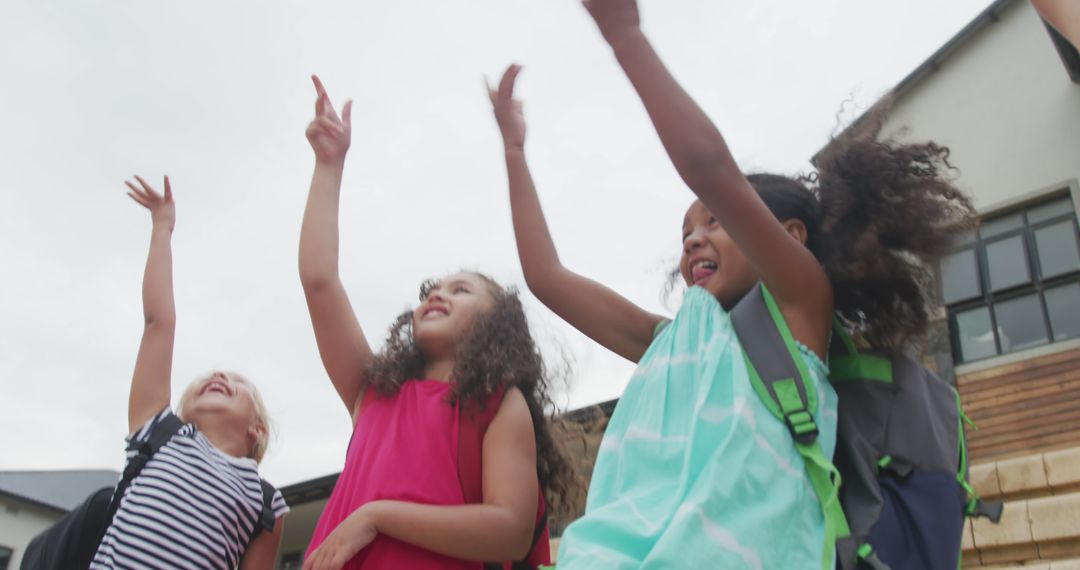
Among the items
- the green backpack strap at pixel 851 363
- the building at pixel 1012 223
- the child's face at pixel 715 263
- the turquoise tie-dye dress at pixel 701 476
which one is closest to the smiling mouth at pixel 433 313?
the child's face at pixel 715 263

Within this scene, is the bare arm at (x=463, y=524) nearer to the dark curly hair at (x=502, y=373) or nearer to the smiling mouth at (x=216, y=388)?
the dark curly hair at (x=502, y=373)

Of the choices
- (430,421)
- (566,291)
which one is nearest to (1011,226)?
(566,291)

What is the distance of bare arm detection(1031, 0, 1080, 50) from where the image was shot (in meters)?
1.71

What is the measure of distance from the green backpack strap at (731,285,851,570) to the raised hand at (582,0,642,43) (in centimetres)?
63

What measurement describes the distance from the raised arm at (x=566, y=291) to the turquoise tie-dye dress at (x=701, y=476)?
1.22 ft

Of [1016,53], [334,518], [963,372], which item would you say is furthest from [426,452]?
[1016,53]

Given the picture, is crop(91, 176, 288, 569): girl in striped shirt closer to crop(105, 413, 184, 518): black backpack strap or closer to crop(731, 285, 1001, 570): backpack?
crop(105, 413, 184, 518): black backpack strap

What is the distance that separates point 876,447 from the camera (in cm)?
180

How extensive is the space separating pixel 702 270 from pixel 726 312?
0.61 feet

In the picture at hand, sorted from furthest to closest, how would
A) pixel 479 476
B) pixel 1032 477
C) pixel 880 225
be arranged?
pixel 1032 477
pixel 479 476
pixel 880 225

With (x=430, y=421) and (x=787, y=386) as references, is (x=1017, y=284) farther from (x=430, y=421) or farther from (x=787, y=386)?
(x=787, y=386)

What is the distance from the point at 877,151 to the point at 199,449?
7.68 feet

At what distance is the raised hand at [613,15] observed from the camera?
192 centimetres

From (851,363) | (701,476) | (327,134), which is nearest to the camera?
(701,476)
